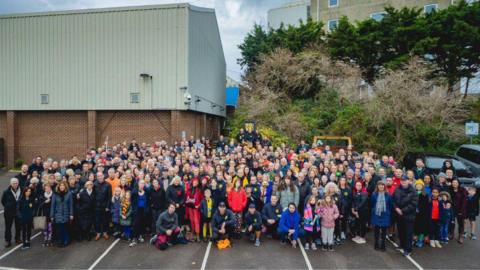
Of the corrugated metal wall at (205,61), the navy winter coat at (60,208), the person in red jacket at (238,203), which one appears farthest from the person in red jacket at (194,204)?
the corrugated metal wall at (205,61)

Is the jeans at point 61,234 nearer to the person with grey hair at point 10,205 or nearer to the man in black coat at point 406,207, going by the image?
the person with grey hair at point 10,205

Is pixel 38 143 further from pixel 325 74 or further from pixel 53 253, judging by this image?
pixel 325 74

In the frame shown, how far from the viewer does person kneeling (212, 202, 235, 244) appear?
26.3ft

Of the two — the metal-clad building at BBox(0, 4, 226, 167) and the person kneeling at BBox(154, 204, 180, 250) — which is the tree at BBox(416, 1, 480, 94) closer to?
the metal-clad building at BBox(0, 4, 226, 167)

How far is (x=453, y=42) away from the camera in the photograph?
19.4 meters

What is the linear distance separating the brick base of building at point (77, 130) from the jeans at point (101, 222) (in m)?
9.87

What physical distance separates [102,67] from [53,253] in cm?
1374

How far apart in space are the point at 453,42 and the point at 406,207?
1733 centimetres

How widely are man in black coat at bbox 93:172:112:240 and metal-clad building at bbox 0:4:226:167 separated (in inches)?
388

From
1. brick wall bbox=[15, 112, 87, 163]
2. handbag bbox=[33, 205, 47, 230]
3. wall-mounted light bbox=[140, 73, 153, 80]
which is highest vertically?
wall-mounted light bbox=[140, 73, 153, 80]

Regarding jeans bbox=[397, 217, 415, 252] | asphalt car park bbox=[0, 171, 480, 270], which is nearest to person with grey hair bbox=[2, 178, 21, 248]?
asphalt car park bbox=[0, 171, 480, 270]

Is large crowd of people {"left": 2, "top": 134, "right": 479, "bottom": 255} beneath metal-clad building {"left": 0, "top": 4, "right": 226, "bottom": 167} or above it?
beneath

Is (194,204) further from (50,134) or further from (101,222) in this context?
(50,134)

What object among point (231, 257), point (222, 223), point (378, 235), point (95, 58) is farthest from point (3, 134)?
point (378, 235)
